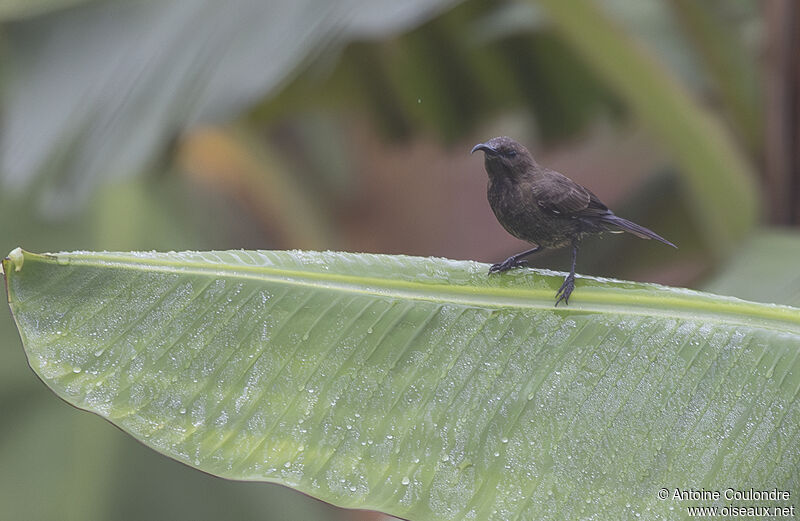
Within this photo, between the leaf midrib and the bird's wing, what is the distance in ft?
0.35

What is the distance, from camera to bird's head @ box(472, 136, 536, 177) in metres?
0.97

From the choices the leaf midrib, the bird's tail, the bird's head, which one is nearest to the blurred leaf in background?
the leaf midrib

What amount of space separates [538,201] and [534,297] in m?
0.13

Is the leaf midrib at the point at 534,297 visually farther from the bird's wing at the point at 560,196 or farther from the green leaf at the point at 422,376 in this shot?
the bird's wing at the point at 560,196

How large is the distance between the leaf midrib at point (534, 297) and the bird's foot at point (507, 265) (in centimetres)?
3

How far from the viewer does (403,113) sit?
2682mm

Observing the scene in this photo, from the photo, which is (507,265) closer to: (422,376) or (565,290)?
(565,290)

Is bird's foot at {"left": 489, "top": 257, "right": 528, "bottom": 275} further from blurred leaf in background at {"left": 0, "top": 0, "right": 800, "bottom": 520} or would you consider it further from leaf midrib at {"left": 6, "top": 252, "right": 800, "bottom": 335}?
blurred leaf in background at {"left": 0, "top": 0, "right": 800, "bottom": 520}

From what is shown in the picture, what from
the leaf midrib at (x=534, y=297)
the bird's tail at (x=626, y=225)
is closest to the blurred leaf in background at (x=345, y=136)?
the leaf midrib at (x=534, y=297)

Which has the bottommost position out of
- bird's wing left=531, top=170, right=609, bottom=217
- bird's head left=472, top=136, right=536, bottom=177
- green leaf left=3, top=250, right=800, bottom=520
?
green leaf left=3, top=250, right=800, bottom=520

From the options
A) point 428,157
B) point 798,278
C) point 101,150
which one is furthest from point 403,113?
point 798,278

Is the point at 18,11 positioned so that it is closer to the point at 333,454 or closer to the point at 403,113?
the point at 403,113

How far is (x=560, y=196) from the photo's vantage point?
99 centimetres

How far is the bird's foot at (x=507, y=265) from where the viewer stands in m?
1.05
